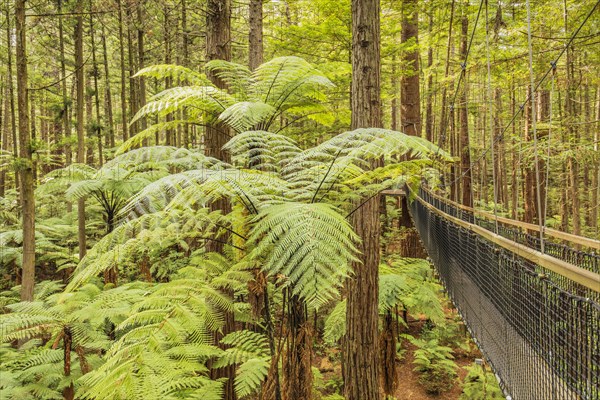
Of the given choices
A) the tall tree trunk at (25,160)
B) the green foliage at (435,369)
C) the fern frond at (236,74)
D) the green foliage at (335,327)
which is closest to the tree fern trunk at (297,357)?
the fern frond at (236,74)

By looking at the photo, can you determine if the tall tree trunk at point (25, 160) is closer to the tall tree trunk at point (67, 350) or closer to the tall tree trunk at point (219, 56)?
the tall tree trunk at point (67, 350)

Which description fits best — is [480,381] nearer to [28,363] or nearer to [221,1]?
[28,363]

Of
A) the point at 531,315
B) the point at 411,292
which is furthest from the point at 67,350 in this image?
the point at 411,292

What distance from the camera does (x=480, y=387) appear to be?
404cm

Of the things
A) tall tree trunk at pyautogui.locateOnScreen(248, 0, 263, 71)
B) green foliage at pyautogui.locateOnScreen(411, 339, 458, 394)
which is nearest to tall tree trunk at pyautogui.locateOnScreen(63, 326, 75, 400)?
tall tree trunk at pyautogui.locateOnScreen(248, 0, 263, 71)

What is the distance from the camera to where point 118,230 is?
1.48 m

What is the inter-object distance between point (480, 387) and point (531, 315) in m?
3.02

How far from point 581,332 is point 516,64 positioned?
561 centimetres

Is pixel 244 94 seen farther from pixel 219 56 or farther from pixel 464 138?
pixel 464 138

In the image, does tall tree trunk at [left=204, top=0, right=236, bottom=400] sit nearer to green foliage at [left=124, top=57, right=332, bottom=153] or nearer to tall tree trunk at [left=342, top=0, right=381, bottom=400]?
green foliage at [left=124, top=57, right=332, bottom=153]

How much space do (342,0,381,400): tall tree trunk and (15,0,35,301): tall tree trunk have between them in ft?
11.5

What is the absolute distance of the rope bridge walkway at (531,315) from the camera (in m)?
1.17

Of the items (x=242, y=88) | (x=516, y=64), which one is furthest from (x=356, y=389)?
(x=516, y=64)

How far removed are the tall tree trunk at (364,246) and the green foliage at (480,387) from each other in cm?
210
